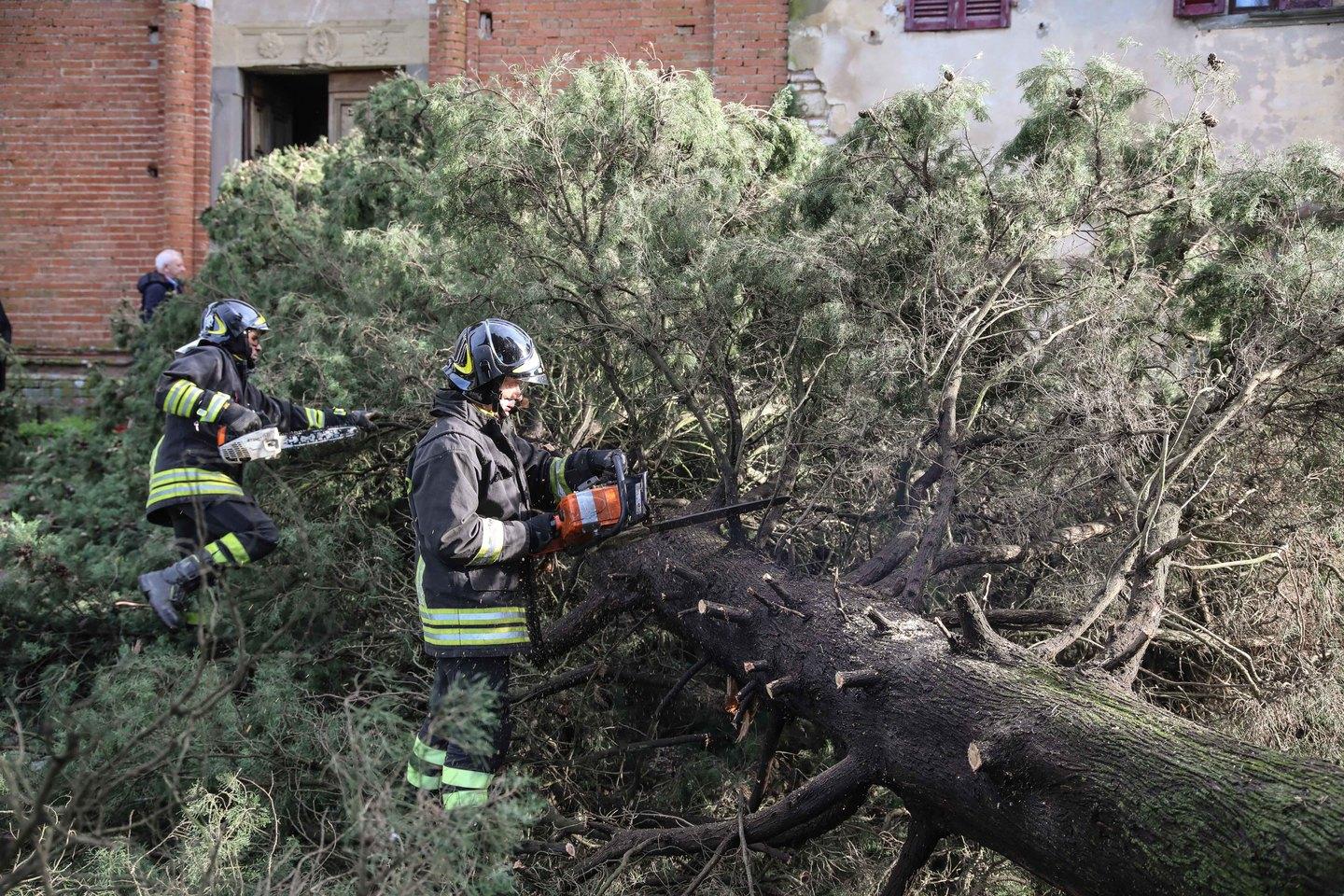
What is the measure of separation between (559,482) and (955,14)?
22.7ft

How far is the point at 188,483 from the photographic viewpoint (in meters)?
5.14

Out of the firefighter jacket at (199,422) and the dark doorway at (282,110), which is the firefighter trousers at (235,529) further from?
the dark doorway at (282,110)

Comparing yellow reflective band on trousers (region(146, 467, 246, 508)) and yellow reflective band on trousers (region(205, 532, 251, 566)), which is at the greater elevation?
yellow reflective band on trousers (region(146, 467, 246, 508))

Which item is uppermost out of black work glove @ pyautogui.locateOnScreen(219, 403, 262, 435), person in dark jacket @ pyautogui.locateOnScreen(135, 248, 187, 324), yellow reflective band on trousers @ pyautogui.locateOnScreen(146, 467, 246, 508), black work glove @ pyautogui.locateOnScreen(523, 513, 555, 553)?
person in dark jacket @ pyautogui.locateOnScreen(135, 248, 187, 324)

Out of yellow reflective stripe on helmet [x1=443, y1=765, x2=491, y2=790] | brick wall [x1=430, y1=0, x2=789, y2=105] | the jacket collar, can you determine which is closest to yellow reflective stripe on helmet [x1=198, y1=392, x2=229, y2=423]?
Answer: the jacket collar

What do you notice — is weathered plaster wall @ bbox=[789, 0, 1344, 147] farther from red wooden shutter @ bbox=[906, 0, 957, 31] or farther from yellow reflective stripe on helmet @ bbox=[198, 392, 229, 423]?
yellow reflective stripe on helmet @ bbox=[198, 392, 229, 423]

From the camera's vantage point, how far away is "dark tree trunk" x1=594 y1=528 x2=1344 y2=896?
7.20 feet

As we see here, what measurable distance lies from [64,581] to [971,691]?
174 inches

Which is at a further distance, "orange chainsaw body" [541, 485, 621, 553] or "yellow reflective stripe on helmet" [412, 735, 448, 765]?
"orange chainsaw body" [541, 485, 621, 553]

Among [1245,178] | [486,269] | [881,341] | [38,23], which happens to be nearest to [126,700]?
[486,269]

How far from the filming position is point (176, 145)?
34.7 feet

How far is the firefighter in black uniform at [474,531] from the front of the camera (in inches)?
146

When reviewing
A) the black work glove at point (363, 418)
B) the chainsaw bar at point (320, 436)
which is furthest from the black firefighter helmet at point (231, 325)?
the black work glove at point (363, 418)

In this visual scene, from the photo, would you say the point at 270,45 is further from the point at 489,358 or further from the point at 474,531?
the point at 474,531
